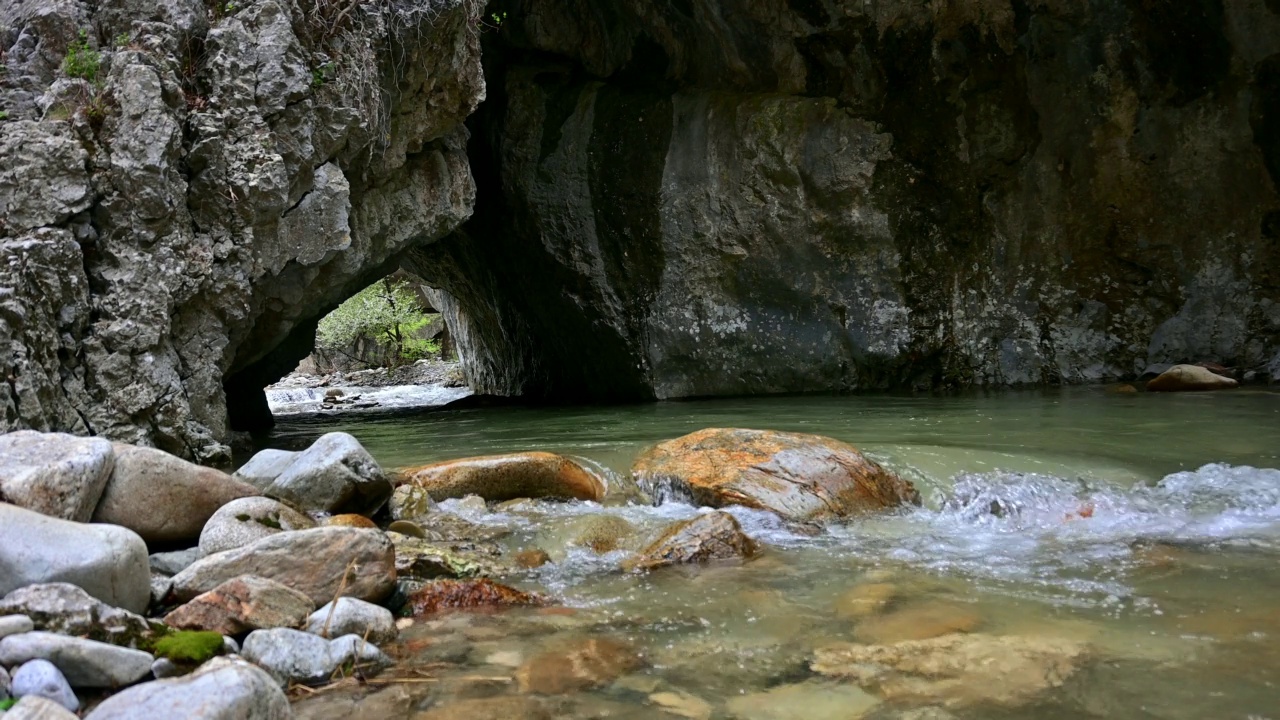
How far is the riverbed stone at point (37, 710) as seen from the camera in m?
1.88

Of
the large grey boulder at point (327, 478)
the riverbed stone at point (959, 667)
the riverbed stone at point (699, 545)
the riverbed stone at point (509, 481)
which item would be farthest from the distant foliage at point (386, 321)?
the riverbed stone at point (959, 667)

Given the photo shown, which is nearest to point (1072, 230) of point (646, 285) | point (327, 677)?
point (646, 285)

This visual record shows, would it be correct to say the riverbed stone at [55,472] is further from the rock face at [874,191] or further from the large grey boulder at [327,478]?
the rock face at [874,191]

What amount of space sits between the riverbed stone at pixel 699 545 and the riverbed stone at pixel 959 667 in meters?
1.26

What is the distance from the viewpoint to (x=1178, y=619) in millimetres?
2867

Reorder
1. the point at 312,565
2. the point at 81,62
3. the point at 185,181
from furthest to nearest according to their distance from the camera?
the point at 185,181 → the point at 81,62 → the point at 312,565

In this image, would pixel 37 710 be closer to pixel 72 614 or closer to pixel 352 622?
pixel 72 614

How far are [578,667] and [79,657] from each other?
1339 millimetres

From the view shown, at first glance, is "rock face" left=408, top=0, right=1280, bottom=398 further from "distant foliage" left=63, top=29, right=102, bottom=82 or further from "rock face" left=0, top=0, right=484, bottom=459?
"distant foliage" left=63, top=29, right=102, bottom=82

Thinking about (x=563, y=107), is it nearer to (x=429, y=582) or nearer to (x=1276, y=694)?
(x=429, y=582)

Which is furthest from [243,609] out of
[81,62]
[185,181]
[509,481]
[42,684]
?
[81,62]

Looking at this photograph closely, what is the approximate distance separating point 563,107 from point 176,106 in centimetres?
608

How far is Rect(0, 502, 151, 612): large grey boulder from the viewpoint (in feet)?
8.78

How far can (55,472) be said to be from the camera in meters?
3.49
